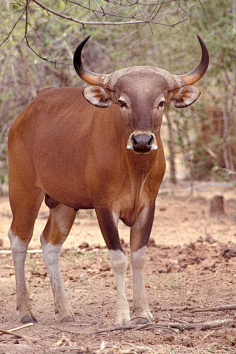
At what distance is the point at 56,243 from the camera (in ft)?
18.6

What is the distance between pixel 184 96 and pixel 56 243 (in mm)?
1818

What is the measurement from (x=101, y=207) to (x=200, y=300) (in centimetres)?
158

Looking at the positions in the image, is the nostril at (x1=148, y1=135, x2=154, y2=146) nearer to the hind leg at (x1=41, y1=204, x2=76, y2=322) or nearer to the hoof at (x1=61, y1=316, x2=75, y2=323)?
the hind leg at (x1=41, y1=204, x2=76, y2=322)

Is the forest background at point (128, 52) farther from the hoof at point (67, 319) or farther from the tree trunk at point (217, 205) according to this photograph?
the hoof at point (67, 319)

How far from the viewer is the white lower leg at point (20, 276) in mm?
5418

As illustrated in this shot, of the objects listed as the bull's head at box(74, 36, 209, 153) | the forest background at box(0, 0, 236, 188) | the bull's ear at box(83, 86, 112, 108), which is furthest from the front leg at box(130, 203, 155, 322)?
the forest background at box(0, 0, 236, 188)

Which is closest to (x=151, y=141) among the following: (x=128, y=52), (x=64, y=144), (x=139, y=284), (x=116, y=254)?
(x=116, y=254)

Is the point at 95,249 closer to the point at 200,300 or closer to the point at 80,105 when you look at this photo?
the point at 200,300

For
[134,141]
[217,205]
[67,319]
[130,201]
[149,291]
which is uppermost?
[134,141]

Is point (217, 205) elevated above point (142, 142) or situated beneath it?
situated beneath

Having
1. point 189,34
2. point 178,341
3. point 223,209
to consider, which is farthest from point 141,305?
point 189,34

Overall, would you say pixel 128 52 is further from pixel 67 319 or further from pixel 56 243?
pixel 67 319

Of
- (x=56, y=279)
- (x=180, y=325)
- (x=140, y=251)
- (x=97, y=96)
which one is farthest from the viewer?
(x=56, y=279)

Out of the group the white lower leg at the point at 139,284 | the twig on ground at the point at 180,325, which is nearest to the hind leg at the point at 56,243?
the white lower leg at the point at 139,284
